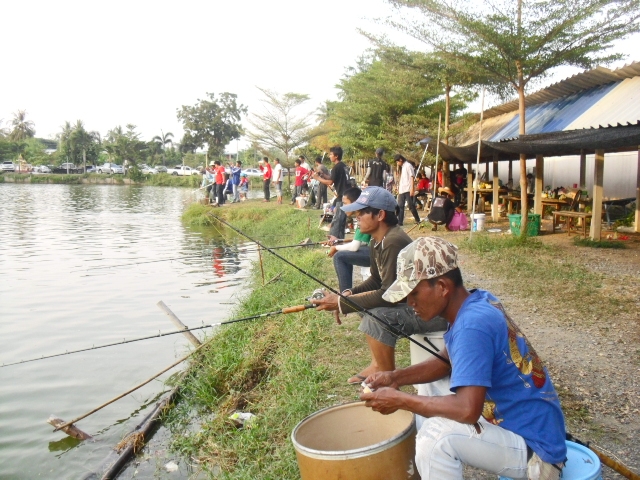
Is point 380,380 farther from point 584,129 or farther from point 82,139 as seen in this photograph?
point 82,139

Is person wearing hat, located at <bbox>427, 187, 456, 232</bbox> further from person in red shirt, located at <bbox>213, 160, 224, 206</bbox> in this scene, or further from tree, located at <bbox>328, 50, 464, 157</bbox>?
person in red shirt, located at <bbox>213, 160, 224, 206</bbox>

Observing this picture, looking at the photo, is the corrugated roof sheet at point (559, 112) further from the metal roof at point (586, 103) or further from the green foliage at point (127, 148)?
the green foliage at point (127, 148)

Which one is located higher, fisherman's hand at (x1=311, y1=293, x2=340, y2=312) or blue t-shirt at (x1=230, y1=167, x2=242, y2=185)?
blue t-shirt at (x1=230, y1=167, x2=242, y2=185)

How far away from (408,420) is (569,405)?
1.81m

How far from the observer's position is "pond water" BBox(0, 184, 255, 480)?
577cm

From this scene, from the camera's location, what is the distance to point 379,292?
4.19 m

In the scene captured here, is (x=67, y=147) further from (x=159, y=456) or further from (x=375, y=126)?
(x=159, y=456)

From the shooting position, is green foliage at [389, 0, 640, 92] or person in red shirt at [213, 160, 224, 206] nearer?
green foliage at [389, 0, 640, 92]

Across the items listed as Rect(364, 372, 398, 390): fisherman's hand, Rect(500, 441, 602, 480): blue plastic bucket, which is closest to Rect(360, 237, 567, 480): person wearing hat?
Rect(500, 441, 602, 480): blue plastic bucket

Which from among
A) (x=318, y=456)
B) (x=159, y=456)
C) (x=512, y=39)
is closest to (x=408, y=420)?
(x=318, y=456)

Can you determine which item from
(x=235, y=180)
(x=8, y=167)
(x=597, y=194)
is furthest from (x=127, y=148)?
(x=597, y=194)

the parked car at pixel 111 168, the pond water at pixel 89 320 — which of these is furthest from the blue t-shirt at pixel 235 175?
the parked car at pixel 111 168

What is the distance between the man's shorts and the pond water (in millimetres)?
2017

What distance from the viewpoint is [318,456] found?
8.09 feet
